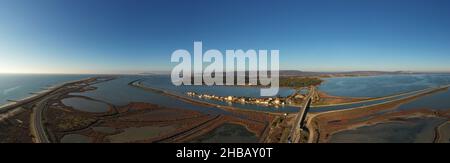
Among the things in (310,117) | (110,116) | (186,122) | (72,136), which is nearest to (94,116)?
(110,116)

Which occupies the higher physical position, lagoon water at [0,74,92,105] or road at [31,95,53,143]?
lagoon water at [0,74,92,105]

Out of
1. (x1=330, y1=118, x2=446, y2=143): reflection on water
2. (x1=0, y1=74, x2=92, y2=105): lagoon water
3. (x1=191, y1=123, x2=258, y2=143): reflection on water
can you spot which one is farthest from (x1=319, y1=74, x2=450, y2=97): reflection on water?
(x1=0, y1=74, x2=92, y2=105): lagoon water

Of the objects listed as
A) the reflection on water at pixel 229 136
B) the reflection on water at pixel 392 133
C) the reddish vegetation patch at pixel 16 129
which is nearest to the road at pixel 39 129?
the reddish vegetation patch at pixel 16 129

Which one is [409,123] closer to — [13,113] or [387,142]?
[387,142]

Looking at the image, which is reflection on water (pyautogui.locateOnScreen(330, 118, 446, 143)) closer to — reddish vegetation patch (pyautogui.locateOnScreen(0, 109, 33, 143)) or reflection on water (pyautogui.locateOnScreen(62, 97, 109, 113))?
reddish vegetation patch (pyautogui.locateOnScreen(0, 109, 33, 143))

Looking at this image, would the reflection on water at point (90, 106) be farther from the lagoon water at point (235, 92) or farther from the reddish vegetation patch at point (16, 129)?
the reddish vegetation patch at point (16, 129)

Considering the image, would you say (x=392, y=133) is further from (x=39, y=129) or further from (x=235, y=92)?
(x=235, y=92)
